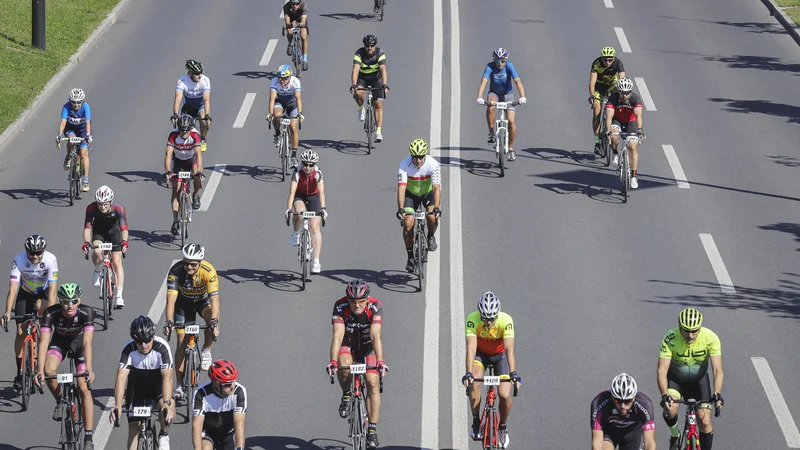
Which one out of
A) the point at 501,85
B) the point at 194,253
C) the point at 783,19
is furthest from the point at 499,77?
the point at 783,19

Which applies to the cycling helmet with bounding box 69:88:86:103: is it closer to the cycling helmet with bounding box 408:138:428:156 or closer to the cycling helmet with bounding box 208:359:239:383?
the cycling helmet with bounding box 408:138:428:156

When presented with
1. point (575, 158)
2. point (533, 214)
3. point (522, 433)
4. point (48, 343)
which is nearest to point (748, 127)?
point (575, 158)

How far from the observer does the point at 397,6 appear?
37281 mm

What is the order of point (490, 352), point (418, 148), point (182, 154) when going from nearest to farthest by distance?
point (490, 352) → point (418, 148) → point (182, 154)

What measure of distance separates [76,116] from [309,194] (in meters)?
5.76

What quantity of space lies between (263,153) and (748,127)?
34.1ft

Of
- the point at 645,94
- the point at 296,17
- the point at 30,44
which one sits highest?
the point at 296,17

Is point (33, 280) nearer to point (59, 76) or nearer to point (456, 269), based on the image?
point (456, 269)

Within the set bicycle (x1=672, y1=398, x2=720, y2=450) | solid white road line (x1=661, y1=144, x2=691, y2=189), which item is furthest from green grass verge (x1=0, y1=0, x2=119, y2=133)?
bicycle (x1=672, y1=398, x2=720, y2=450)

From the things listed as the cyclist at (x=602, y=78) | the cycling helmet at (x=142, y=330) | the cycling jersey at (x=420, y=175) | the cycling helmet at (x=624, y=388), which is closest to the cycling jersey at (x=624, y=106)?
the cyclist at (x=602, y=78)

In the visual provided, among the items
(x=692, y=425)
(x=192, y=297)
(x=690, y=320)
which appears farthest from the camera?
(x=192, y=297)

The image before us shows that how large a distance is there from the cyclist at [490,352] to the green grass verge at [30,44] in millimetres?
16015

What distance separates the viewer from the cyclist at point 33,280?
54.5 ft

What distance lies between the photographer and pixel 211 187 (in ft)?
80.8
